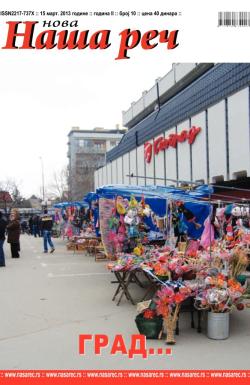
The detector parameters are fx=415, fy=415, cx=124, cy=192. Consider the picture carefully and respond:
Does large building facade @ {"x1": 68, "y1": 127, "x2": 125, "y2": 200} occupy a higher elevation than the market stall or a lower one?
higher

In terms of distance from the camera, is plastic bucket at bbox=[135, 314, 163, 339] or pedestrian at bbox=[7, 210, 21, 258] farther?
pedestrian at bbox=[7, 210, 21, 258]

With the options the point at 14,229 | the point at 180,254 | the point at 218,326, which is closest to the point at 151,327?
the point at 218,326

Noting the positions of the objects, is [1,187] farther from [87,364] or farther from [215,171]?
[87,364]

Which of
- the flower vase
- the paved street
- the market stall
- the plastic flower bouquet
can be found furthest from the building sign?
→ the flower vase

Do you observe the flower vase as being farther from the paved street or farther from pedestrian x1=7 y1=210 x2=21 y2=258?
pedestrian x1=7 y1=210 x2=21 y2=258

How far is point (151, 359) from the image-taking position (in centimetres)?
487

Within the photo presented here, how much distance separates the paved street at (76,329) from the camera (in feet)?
15.8

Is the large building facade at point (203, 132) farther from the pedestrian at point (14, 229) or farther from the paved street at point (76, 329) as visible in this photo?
the pedestrian at point (14, 229)

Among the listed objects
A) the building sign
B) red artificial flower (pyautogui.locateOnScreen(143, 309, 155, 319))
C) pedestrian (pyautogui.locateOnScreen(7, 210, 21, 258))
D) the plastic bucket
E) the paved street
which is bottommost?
the paved street

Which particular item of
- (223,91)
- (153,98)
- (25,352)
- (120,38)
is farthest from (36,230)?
(120,38)

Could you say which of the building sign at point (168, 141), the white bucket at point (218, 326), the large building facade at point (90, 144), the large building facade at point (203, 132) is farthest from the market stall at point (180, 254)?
the large building facade at point (90, 144)

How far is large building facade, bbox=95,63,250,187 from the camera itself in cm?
1345

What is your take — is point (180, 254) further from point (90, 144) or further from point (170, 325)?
point (90, 144)

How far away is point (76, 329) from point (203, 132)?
450 inches
